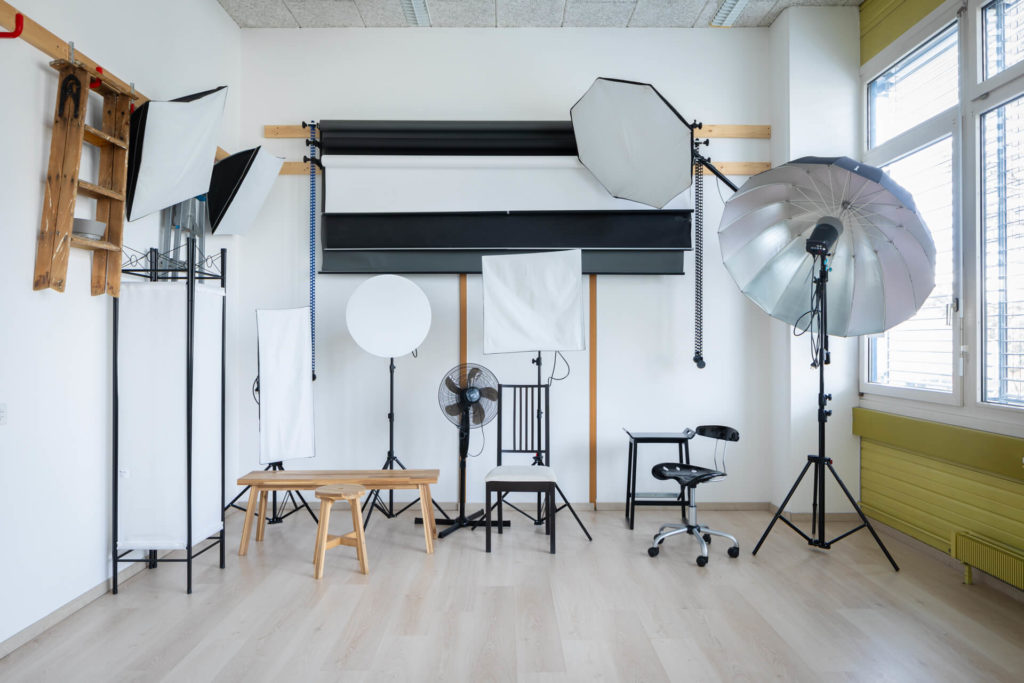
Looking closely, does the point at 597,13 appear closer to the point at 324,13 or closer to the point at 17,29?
the point at 324,13

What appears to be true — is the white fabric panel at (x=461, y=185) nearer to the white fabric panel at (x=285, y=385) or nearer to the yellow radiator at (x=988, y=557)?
the white fabric panel at (x=285, y=385)

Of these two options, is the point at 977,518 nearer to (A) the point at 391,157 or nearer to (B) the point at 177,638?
(B) the point at 177,638

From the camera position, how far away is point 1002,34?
332 cm

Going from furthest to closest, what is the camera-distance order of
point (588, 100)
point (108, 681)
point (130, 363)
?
point (588, 100) → point (130, 363) → point (108, 681)

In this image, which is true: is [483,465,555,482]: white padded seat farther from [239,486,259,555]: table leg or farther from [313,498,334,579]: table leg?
[239,486,259,555]: table leg

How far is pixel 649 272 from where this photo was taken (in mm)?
4840

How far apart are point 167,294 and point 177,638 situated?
1731mm

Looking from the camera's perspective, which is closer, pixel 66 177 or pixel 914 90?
pixel 66 177

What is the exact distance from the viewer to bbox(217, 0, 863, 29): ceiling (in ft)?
15.0

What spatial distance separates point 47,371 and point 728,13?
5.14 metres

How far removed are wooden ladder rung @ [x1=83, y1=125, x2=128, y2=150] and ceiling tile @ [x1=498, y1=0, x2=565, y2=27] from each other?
2.89 m

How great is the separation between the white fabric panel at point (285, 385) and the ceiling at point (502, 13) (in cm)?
238

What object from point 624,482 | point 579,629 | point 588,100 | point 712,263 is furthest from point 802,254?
point 579,629

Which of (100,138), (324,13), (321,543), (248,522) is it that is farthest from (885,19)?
(248,522)
